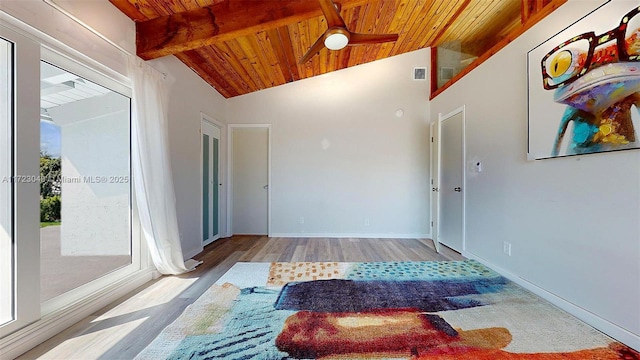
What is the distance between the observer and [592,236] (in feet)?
5.81

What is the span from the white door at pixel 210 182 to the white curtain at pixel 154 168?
46.7 inches

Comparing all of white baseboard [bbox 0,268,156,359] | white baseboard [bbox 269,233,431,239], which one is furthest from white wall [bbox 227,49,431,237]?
white baseboard [bbox 0,268,156,359]

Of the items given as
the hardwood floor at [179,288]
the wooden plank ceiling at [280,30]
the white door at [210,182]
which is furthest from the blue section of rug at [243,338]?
the wooden plank ceiling at [280,30]

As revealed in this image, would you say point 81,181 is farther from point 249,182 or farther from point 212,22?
point 249,182

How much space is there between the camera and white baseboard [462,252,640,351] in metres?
1.56

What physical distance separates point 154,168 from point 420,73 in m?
4.47

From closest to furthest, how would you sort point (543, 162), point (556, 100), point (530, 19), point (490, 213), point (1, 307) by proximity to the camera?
point (1, 307) < point (556, 100) < point (543, 162) < point (530, 19) < point (490, 213)

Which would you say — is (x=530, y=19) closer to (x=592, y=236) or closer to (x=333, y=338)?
(x=592, y=236)

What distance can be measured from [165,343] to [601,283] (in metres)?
2.98

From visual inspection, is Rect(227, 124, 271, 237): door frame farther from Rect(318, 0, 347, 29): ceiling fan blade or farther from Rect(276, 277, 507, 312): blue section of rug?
Rect(318, 0, 347, 29): ceiling fan blade

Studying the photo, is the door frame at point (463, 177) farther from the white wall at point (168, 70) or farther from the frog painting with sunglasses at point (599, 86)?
the white wall at point (168, 70)

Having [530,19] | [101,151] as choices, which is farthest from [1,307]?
[530,19]

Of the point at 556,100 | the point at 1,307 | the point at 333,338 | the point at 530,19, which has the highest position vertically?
the point at 530,19

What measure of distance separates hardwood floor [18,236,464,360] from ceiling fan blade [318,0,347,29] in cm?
268
